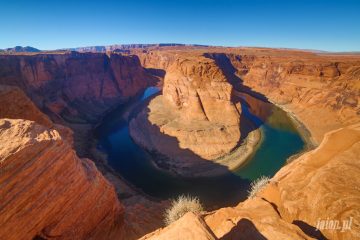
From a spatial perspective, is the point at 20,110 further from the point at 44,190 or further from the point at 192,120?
the point at 192,120

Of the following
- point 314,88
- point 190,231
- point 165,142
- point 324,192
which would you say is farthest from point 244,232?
point 314,88

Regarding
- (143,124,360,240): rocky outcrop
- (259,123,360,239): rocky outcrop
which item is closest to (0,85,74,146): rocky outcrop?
(143,124,360,240): rocky outcrop

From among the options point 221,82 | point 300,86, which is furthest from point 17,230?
point 300,86

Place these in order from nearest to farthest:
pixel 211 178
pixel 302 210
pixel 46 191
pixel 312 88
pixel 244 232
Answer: pixel 244 232, pixel 46 191, pixel 302 210, pixel 211 178, pixel 312 88

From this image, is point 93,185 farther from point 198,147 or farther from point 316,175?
point 198,147

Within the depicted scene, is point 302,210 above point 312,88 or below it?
below

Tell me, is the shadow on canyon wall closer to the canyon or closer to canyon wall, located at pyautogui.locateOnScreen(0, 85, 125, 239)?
the canyon
